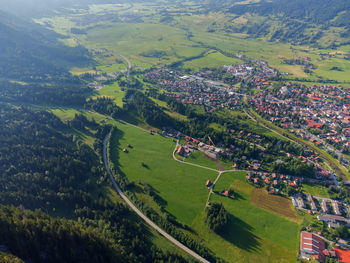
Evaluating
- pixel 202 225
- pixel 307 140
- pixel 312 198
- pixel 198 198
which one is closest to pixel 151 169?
pixel 198 198

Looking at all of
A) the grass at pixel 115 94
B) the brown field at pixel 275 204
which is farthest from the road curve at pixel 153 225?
the grass at pixel 115 94

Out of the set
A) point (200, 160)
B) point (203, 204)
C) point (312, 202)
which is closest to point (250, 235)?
point (203, 204)

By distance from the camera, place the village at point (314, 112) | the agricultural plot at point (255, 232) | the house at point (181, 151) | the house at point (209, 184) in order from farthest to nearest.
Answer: the village at point (314, 112), the house at point (181, 151), the house at point (209, 184), the agricultural plot at point (255, 232)

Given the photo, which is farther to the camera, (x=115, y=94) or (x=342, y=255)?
(x=115, y=94)

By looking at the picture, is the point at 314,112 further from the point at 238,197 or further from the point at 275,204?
the point at 238,197

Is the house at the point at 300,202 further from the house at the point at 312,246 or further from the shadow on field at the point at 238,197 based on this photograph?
the shadow on field at the point at 238,197

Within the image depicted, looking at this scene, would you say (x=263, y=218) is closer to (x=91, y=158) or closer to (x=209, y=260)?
(x=209, y=260)

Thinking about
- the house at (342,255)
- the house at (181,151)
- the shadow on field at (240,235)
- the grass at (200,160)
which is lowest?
the shadow on field at (240,235)

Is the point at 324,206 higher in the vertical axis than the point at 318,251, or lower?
higher

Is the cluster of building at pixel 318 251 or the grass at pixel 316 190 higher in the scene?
the grass at pixel 316 190
